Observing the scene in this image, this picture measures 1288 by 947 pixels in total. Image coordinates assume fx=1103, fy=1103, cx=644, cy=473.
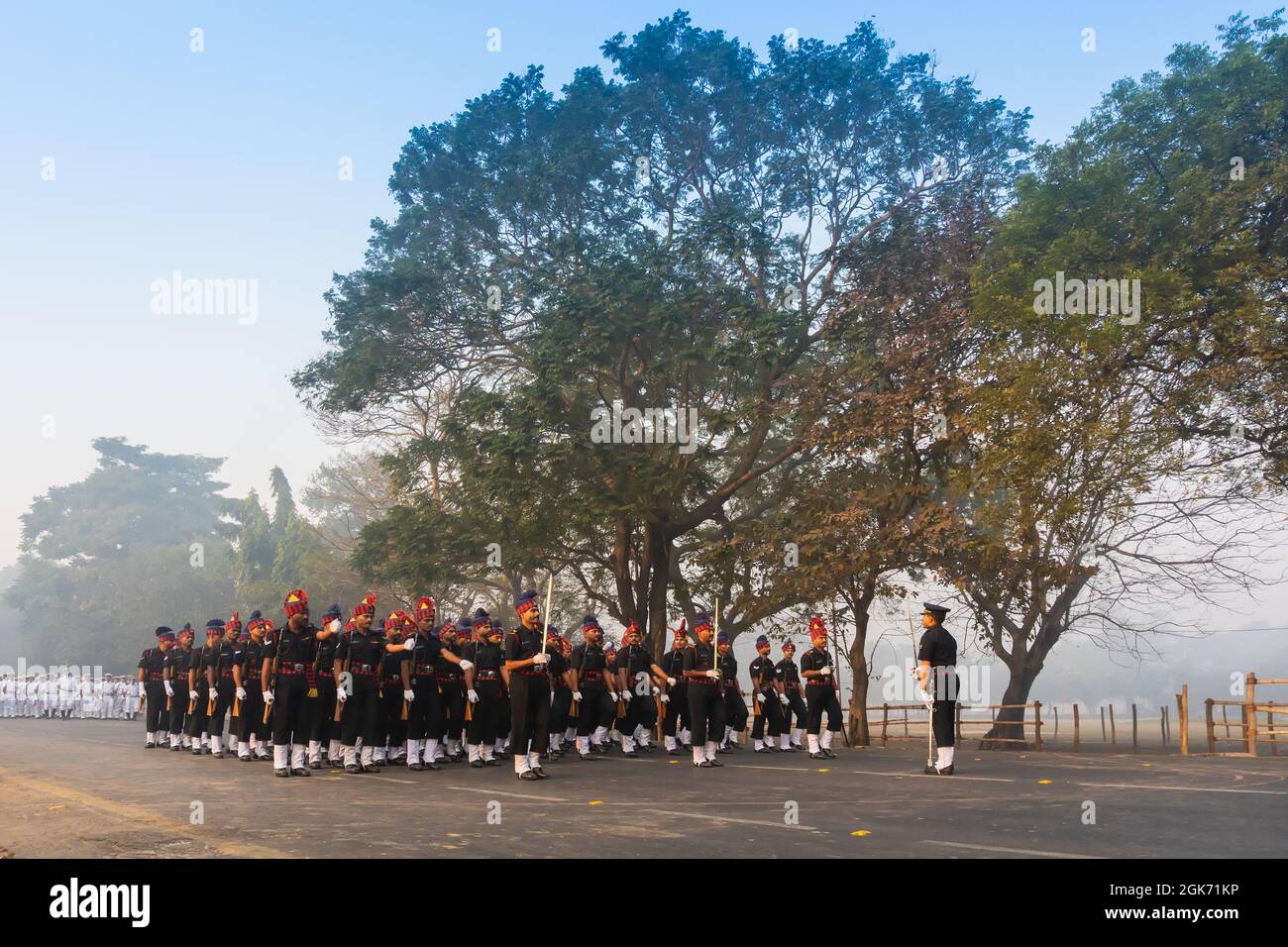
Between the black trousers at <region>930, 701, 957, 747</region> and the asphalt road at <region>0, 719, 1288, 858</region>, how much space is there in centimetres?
54

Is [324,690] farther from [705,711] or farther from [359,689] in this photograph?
[705,711]

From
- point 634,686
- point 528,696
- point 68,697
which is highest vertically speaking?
point 528,696

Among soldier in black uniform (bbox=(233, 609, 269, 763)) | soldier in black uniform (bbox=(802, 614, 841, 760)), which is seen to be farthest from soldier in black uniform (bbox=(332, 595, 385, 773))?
soldier in black uniform (bbox=(802, 614, 841, 760))

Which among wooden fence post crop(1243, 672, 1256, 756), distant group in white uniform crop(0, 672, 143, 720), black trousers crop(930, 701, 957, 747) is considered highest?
black trousers crop(930, 701, 957, 747)

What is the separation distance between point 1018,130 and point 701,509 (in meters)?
13.4

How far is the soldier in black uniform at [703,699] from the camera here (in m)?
16.8

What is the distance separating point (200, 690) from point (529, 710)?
860cm

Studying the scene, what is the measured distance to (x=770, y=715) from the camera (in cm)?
2033

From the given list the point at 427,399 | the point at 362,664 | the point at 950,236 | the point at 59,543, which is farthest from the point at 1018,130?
the point at 59,543

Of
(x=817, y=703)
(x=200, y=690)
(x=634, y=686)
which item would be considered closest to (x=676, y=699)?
(x=634, y=686)

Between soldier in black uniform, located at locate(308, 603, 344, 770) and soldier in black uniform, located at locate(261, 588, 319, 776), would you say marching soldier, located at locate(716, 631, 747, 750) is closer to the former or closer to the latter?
soldier in black uniform, located at locate(308, 603, 344, 770)

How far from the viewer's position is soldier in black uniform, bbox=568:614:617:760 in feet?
61.2

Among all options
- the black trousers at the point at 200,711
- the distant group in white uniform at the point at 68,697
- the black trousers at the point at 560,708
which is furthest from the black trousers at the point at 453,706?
the distant group in white uniform at the point at 68,697

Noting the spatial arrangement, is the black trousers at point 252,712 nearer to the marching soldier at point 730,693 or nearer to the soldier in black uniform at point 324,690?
the soldier in black uniform at point 324,690
